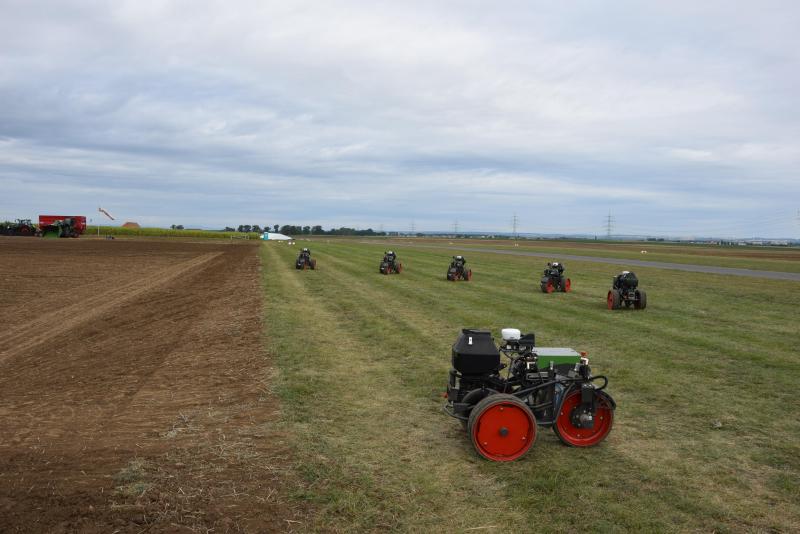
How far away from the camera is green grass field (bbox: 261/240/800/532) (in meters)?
5.31

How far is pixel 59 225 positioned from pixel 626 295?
8591 cm

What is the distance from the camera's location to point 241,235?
392ft

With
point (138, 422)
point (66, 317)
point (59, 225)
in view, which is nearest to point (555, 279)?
point (66, 317)

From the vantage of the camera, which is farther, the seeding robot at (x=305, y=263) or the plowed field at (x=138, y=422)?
the seeding robot at (x=305, y=263)

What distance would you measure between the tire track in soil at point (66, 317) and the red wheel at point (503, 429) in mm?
10306

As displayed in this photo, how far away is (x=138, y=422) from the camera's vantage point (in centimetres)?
765

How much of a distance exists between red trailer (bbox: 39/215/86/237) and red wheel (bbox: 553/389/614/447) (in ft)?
300

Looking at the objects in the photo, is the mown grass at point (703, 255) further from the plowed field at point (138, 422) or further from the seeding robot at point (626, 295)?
the plowed field at point (138, 422)

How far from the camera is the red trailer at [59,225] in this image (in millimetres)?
81812

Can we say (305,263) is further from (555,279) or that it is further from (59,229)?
(59,229)

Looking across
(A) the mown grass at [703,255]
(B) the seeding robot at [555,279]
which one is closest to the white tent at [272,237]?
(A) the mown grass at [703,255]

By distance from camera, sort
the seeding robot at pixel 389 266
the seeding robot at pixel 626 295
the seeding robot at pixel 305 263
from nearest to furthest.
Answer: the seeding robot at pixel 626 295
the seeding robot at pixel 389 266
the seeding robot at pixel 305 263

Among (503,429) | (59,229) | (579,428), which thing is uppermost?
(59,229)

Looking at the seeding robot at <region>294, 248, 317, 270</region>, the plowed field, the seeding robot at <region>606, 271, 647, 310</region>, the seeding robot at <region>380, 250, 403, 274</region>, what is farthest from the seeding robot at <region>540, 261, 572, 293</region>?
the seeding robot at <region>294, 248, 317, 270</region>
